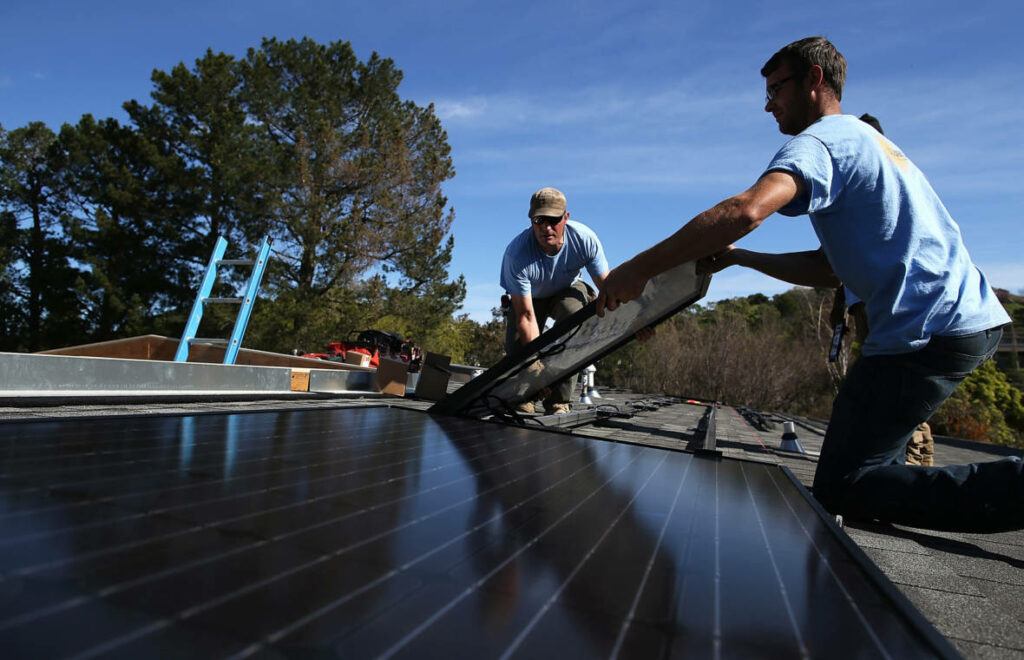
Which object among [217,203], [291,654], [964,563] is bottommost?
[964,563]

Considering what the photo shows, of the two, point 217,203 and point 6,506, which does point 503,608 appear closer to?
point 6,506

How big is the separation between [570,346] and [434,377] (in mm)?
1881

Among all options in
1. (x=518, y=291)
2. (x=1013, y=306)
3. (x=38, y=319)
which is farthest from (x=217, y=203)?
(x=1013, y=306)

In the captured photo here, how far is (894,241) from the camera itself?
2014 mm

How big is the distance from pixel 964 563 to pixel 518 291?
9.84 feet

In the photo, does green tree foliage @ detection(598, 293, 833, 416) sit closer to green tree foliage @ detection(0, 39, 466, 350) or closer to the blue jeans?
A: green tree foliage @ detection(0, 39, 466, 350)

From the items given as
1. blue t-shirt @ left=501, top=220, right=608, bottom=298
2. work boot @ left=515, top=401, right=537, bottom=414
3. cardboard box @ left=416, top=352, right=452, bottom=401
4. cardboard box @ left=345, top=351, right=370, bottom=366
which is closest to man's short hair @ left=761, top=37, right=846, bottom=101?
blue t-shirt @ left=501, top=220, right=608, bottom=298

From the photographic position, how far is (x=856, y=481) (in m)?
Answer: 2.05

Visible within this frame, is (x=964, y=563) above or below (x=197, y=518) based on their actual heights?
below

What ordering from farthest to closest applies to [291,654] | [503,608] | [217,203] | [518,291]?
[217,203]
[518,291]
[503,608]
[291,654]

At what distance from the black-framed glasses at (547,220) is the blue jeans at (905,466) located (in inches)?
85.2

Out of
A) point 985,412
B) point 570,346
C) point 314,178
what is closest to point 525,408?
point 570,346

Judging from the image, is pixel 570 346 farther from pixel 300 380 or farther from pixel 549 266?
pixel 300 380

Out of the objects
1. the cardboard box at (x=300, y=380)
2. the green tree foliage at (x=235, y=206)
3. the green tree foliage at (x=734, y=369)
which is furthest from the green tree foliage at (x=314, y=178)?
the cardboard box at (x=300, y=380)
